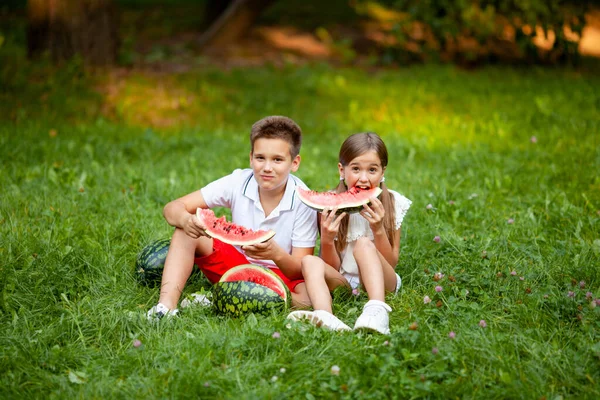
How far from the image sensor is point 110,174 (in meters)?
6.64

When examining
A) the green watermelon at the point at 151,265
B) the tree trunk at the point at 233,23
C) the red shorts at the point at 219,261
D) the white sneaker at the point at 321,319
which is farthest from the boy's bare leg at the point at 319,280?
the tree trunk at the point at 233,23

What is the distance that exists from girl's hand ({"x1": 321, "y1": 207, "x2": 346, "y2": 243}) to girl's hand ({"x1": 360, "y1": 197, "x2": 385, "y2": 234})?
15cm

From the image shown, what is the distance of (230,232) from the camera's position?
4.13 meters

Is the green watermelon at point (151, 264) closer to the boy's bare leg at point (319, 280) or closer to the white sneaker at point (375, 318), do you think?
the boy's bare leg at point (319, 280)

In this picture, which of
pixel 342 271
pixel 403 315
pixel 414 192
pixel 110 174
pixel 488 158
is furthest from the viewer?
pixel 488 158

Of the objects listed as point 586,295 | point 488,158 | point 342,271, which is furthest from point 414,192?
point 586,295

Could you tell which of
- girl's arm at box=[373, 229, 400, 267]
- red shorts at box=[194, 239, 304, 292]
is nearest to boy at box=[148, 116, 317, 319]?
red shorts at box=[194, 239, 304, 292]

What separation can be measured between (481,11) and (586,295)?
8.27 metres

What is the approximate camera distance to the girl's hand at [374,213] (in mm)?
4102

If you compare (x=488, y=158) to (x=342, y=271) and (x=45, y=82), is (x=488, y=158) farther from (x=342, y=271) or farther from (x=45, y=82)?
(x=45, y=82)

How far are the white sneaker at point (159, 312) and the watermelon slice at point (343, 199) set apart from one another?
1.08m

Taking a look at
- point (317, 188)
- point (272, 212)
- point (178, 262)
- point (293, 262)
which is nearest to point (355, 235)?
point (293, 262)

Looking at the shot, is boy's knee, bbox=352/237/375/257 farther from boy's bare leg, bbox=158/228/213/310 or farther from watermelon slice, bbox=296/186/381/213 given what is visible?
boy's bare leg, bbox=158/228/213/310

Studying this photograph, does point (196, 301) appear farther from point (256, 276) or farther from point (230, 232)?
point (230, 232)
